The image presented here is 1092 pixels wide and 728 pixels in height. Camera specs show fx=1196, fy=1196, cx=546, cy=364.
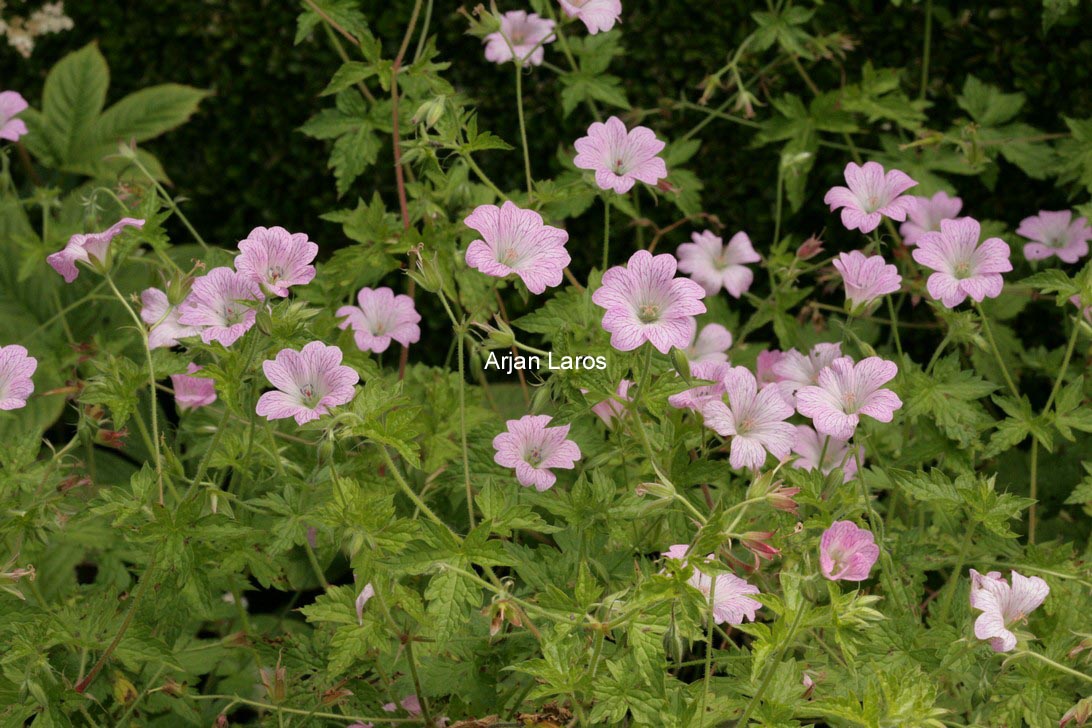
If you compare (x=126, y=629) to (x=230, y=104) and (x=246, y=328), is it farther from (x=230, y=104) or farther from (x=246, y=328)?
(x=230, y=104)

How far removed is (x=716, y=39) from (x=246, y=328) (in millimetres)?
1683

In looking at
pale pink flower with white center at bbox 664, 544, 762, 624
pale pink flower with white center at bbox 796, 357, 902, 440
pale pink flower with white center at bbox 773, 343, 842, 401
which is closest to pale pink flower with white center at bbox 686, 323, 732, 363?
pale pink flower with white center at bbox 773, 343, 842, 401

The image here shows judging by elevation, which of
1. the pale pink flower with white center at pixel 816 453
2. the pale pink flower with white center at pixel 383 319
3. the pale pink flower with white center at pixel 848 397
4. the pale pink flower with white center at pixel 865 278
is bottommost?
the pale pink flower with white center at pixel 816 453

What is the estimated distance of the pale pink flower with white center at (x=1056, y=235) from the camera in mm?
2340

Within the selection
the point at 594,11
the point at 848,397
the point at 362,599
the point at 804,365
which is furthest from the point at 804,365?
the point at 362,599

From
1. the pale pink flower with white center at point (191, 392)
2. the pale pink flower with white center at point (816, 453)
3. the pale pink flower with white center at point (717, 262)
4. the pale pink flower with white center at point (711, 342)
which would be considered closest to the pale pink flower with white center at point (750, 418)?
the pale pink flower with white center at point (816, 453)

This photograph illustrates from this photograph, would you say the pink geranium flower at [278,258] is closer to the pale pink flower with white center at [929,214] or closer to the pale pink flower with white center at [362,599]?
the pale pink flower with white center at [362,599]

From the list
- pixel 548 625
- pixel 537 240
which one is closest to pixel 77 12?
pixel 537 240

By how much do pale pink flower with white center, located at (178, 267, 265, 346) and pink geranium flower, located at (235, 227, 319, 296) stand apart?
0.02 meters

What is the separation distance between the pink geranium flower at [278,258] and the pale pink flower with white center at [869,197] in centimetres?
77

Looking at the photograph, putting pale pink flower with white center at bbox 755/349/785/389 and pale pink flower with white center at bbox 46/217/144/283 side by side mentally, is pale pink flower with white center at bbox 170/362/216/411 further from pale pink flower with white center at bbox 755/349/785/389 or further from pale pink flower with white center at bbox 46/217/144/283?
pale pink flower with white center at bbox 755/349/785/389

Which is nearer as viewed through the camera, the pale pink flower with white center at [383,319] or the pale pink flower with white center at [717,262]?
the pale pink flower with white center at [383,319]

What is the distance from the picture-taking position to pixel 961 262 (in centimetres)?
176

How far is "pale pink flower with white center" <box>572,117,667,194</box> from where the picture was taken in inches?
67.8
